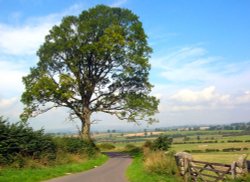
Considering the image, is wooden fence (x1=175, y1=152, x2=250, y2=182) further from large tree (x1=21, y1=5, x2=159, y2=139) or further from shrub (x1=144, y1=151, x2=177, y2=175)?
large tree (x1=21, y1=5, x2=159, y2=139)

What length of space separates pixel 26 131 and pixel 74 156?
6222mm

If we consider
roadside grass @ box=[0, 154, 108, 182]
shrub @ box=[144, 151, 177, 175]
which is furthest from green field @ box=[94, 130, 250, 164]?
roadside grass @ box=[0, 154, 108, 182]

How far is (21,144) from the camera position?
24203 mm

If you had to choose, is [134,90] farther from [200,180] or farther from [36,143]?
[200,180]

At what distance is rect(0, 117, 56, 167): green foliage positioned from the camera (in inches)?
898

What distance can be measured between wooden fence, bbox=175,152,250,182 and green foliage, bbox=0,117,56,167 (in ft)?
33.1

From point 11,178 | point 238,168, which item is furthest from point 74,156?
point 238,168

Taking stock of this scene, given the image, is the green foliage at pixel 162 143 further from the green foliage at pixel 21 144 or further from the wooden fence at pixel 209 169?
the wooden fence at pixel 209 169

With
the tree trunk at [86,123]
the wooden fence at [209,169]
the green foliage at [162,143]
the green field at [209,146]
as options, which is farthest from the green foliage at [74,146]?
the green field at [209,146]

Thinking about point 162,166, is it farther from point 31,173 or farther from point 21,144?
point 21,144

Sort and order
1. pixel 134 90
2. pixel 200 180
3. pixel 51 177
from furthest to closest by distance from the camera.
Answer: pixel 134 90 → pixel 51 177 → pixel 200 180

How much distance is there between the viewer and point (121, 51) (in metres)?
41.4

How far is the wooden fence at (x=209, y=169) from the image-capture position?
16.0 metres

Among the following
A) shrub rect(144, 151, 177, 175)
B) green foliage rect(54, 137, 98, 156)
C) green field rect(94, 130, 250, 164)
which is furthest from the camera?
green field rect(94, 130, 250, 164)
